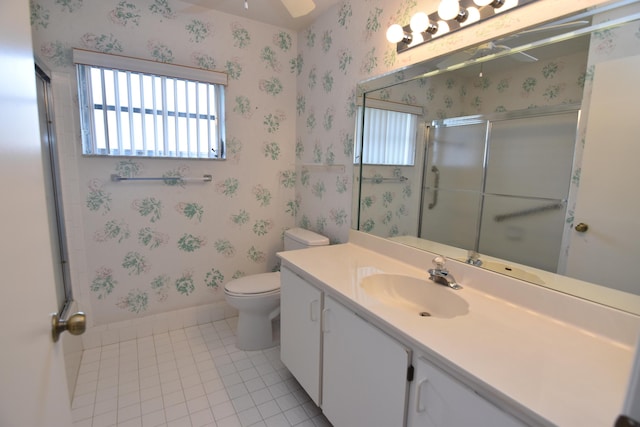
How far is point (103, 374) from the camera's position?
195 centimetres

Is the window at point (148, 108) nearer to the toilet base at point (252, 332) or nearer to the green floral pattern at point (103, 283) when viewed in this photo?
the green floral pattern at point (103, 283)

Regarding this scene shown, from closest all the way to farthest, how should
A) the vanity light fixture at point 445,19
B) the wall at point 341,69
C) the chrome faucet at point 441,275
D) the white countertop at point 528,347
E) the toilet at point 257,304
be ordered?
the white countertop at point 528,347
the vanity light fixture at point 445,19
the chrome faucet at point 441,275
the wall at point 341,69
the toilet at point 257,304

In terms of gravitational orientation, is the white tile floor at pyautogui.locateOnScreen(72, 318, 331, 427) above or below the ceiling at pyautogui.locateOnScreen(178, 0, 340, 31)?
below

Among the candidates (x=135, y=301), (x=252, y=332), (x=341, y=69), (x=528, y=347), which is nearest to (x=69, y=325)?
(x=528, y=347)

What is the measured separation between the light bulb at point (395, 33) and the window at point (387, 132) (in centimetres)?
32

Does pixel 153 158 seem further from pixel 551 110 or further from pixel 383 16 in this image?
pixel 551 110

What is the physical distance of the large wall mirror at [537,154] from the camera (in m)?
0.97

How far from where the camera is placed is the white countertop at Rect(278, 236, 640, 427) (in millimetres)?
701

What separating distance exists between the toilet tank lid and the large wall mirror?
0.66 m

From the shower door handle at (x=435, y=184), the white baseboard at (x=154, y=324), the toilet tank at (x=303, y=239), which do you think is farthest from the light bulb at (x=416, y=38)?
the white baseboard at (x=154, y=324)

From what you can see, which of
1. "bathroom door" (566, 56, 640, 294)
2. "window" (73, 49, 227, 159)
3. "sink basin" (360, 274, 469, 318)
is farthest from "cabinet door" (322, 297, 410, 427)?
"window" (73, 49, 227, 159)

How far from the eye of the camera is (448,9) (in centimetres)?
135

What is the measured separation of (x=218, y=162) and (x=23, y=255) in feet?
6.46

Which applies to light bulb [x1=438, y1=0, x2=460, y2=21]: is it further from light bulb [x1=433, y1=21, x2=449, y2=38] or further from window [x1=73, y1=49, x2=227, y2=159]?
window [x1=73, y1=49, x2=227, y2=159]
